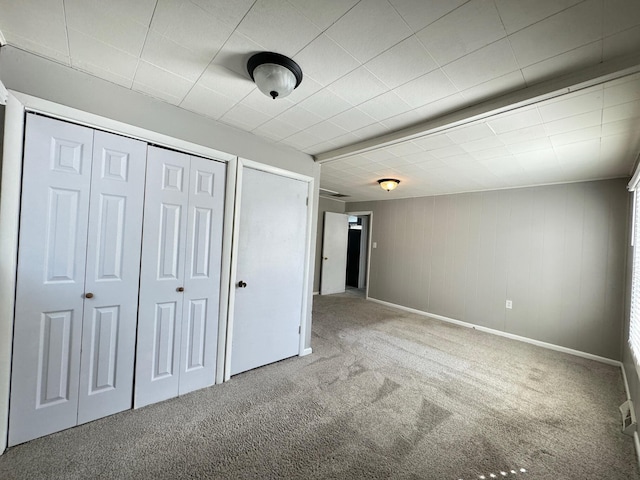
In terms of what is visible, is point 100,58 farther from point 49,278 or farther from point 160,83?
point 49,278

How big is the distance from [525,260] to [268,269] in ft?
12.3

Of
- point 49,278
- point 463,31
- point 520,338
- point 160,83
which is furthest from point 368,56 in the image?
point 520,338

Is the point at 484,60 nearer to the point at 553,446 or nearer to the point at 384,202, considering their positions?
the point at 553,446

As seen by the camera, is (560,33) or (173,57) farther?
(173,57)

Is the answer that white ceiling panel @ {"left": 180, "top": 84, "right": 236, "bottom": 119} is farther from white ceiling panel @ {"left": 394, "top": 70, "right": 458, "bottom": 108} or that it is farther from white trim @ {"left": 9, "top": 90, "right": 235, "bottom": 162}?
white ceiling panel @ {"left": 394, "top": 70, "right": 458, "bottom": 108}

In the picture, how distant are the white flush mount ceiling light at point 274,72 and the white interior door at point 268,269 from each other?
101 cm

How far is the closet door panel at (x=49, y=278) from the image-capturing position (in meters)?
1.52

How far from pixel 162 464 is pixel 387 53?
2.56 metres

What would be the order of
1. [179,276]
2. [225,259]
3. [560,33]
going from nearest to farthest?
[560,33]
[179,276]
[225,259]

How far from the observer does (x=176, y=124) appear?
2.04 m

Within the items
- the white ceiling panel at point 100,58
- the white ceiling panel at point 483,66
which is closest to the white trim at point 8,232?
the white ceiling panel at point 100,58

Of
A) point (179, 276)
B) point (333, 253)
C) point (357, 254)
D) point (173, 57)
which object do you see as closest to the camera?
point (173, 57)

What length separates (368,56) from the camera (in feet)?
4.53

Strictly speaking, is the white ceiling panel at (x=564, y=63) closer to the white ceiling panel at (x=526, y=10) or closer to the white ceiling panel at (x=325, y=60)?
the white ceiling panel at (x=526, y=10)
